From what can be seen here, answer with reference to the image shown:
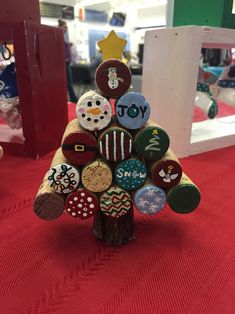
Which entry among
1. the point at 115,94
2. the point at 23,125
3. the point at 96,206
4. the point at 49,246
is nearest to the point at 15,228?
the point at 49,246

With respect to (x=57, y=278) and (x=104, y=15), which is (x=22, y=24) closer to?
(x=57, y=278)

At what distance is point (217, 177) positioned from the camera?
98 cm

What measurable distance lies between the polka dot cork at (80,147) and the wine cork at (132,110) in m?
0.07

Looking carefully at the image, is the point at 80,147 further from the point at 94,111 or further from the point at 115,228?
the point at 115,228

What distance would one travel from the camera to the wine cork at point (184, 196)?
543 millimetres

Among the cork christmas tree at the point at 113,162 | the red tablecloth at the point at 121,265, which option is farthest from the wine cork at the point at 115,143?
the red tablecloth at the point at 121,265

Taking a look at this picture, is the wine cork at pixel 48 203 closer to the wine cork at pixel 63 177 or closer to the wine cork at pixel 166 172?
the wine cork at pixel 63 177

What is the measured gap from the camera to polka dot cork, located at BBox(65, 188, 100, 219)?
530 mm

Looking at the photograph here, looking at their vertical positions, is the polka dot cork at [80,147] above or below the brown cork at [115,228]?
above

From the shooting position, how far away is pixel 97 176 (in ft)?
1.71

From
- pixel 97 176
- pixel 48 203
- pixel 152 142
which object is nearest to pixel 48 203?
pixel 48 203

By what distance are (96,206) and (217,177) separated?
584mm

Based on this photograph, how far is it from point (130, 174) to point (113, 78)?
178 millimetres

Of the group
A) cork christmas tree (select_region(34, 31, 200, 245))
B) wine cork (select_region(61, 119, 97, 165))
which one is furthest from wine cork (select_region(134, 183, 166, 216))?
wine cork (select_region(61, 119, 97, 165))
